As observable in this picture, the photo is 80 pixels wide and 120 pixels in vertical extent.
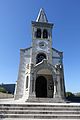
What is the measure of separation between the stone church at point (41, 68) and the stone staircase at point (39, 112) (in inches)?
192

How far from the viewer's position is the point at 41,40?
79.6ft

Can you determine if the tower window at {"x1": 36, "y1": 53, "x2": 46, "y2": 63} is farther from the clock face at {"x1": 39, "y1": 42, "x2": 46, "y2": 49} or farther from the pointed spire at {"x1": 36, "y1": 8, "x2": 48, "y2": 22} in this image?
the pointed spire at {"x1": 36, "y1": 8, "x2": 48, "y2": 22}

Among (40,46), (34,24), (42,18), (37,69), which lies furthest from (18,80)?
(42,18)

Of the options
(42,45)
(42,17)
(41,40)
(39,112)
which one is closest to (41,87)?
(42,45)

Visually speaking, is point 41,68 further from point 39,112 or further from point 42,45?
point 39,112

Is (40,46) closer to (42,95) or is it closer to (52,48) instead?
(52,48)

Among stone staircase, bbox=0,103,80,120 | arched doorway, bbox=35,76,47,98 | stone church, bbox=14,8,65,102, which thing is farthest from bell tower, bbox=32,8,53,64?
stone staircase, bbox=0,103,80,120

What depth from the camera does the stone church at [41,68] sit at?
19406 millimetres

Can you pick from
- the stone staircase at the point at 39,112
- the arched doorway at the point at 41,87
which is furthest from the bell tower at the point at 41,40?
the stone staircase at the point at 39,112

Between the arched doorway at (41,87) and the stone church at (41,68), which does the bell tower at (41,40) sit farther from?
the arched doorway at (41,87)

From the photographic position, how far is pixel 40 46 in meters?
23.9

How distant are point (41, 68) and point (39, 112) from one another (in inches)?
323

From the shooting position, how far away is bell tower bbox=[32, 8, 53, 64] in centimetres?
2342

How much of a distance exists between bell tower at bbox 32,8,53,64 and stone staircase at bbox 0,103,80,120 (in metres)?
10.5
